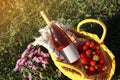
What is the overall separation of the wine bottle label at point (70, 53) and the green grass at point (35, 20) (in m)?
0.77

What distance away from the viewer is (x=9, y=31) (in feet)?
20.2

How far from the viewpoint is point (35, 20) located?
242 inches

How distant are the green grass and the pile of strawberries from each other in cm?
50

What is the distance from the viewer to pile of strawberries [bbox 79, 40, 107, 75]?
484 centimetres

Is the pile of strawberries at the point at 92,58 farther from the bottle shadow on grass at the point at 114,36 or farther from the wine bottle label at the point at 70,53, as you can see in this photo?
the bottle shadow on grass at the point at 114,36

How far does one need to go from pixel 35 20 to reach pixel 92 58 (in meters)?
1.50

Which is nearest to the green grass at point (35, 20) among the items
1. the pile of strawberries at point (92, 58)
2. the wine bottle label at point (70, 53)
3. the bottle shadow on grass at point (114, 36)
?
the bottle shadow on grass at point (114, 36)

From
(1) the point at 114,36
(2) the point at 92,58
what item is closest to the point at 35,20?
(1) the point at 114,36

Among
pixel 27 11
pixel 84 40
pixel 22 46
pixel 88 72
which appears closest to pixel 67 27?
pixel 84 40

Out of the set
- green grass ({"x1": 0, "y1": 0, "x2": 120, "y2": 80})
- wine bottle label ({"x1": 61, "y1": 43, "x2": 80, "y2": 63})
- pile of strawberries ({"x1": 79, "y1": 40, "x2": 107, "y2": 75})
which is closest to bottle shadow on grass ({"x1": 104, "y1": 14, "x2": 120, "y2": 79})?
green grass ({"x1": 0, "y1": 0, "x2": 120, "y2": 80})

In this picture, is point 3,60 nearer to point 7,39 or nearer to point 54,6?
point 7,39

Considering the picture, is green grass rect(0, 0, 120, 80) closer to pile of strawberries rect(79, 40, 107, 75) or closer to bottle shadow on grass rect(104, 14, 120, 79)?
bottle shadow on grass rect(104, 14, 120, 79)

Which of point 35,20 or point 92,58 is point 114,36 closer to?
point 92,58

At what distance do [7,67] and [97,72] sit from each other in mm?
1420
